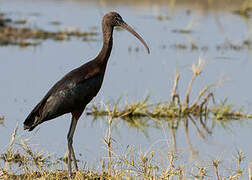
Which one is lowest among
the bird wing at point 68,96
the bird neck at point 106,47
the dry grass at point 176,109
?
the dry grass at point 176,109

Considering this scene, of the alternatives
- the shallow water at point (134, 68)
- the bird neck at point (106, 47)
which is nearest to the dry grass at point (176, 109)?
the shallow water at point (134, 68)

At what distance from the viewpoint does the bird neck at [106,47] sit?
775 centimetres

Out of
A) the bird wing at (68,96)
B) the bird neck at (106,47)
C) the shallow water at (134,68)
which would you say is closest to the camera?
the bird wing at (68,96)

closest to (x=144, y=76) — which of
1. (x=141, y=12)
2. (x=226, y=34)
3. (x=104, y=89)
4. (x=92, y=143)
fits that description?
(x=104, y=89)

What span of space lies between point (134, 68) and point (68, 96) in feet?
25.3

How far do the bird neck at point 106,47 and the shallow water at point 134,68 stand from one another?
0.96 metres

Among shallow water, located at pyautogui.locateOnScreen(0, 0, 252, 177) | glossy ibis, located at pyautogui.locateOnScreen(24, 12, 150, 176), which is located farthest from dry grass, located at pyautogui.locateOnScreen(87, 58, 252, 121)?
glossy ibis, located at pyautogui.locateOnScreen(24, 12, 150, 176)

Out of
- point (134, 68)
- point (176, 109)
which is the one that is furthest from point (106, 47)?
point (134, 68)

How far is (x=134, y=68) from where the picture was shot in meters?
15.2

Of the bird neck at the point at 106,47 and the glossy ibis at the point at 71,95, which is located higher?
the bird neck at the point at 106,47

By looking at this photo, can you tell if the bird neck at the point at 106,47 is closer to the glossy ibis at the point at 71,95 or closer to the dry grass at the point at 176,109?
the glossy ibis at the point at 71,95

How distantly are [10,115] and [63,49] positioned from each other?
260 inches

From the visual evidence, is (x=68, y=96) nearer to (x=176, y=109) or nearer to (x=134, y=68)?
(x=176, y=109)

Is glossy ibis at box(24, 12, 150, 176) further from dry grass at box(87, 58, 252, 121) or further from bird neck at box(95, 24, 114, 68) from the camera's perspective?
dry grass at box(87, 58, 252, 121)
